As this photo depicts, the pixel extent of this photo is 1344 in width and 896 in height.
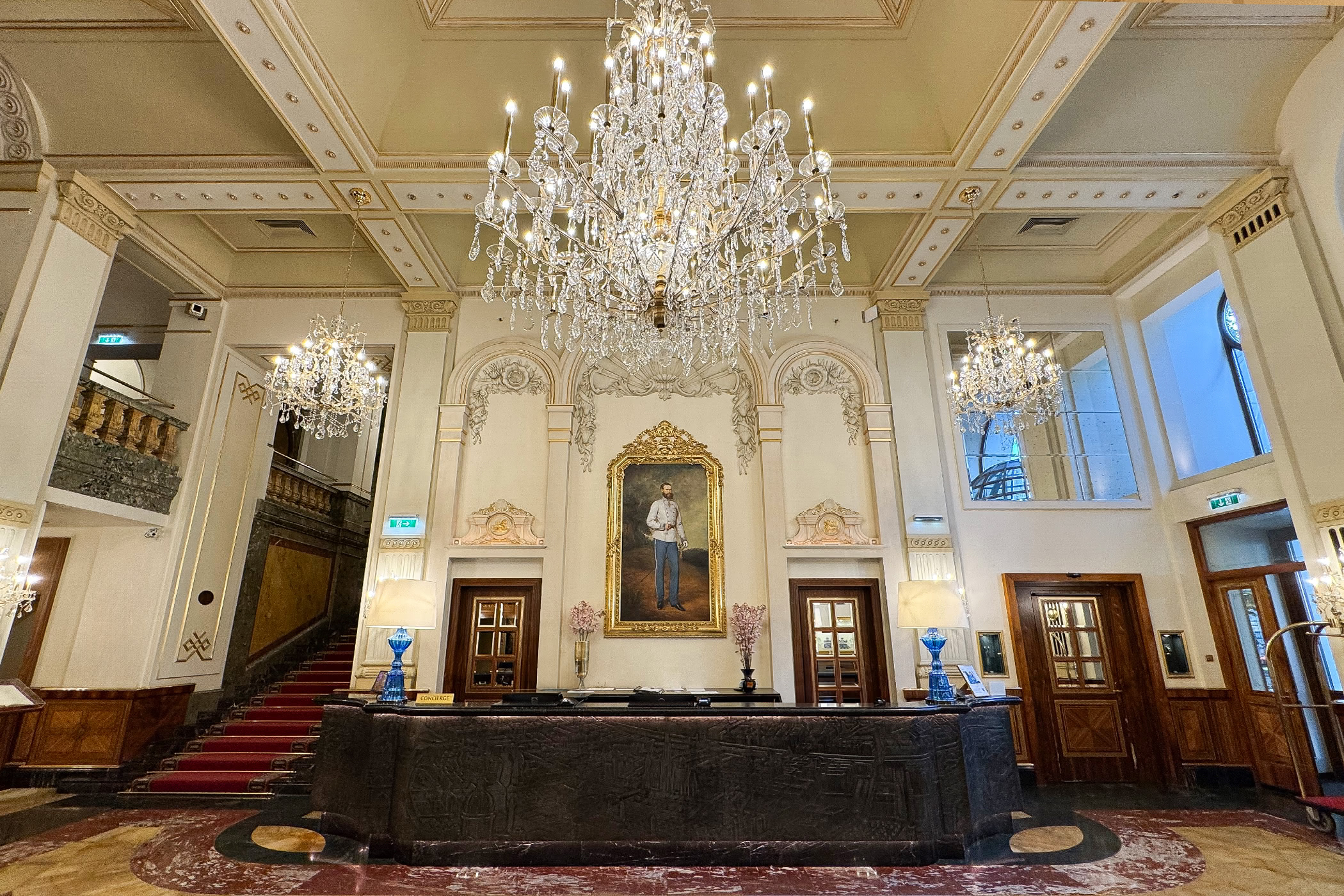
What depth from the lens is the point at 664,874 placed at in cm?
426

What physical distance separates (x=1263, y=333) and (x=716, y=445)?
17.7 ft

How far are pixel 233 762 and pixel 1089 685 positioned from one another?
30.4 ft

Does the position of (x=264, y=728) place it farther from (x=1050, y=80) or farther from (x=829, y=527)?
(x=1050, y=80)

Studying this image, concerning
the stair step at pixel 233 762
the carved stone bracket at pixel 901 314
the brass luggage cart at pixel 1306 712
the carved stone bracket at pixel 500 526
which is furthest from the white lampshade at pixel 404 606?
the brass luggage cart at pixel 1306 712

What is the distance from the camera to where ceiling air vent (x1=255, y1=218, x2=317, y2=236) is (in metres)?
8.03

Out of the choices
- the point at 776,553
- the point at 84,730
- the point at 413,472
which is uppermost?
the point at 413,472

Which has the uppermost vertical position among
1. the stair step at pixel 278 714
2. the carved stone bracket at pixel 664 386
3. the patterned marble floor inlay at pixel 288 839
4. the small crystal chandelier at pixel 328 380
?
the carved stone bracket at pixel 664 386

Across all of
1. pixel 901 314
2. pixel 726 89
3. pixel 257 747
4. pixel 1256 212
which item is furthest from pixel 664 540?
pixel 1256 212

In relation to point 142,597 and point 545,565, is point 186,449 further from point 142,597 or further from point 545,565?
point 545,565

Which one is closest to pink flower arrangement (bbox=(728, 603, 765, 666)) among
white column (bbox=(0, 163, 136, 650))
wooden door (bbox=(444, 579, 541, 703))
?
wooden door (bbox=(444, 579, 541, 703))

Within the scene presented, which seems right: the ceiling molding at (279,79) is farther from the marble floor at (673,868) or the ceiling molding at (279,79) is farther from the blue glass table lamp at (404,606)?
the marble floor at (673,868)

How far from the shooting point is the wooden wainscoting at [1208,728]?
698 cm

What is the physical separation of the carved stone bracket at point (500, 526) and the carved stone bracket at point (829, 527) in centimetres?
300

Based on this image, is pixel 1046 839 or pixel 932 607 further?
pixel 932 607
